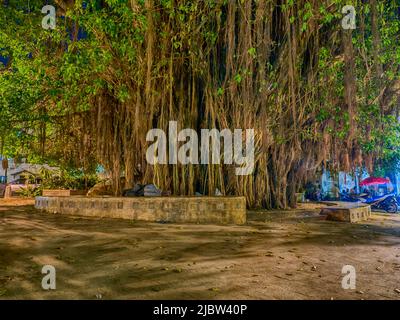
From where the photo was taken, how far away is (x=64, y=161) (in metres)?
11.5

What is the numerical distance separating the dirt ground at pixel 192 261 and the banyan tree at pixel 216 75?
8.62ft

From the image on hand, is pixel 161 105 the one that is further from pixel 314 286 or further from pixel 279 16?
pixel 314 286

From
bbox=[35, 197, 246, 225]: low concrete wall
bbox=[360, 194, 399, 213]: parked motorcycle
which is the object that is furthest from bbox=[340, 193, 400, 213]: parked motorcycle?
bbox=[35, 197, 246, 225]: low concrete wall

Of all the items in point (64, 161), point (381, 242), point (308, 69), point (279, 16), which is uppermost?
point (279, 16)

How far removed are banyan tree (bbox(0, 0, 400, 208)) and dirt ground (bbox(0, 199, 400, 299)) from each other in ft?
8.62

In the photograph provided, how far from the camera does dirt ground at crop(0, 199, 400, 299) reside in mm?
2602

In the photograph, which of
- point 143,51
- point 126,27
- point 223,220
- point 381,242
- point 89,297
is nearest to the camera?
point 89,297

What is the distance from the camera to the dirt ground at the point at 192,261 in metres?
2.60

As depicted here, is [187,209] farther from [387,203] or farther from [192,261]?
[387,203]

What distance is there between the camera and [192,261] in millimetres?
3480

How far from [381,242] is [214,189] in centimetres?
345

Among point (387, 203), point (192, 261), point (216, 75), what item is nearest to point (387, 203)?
point (387, 203)
